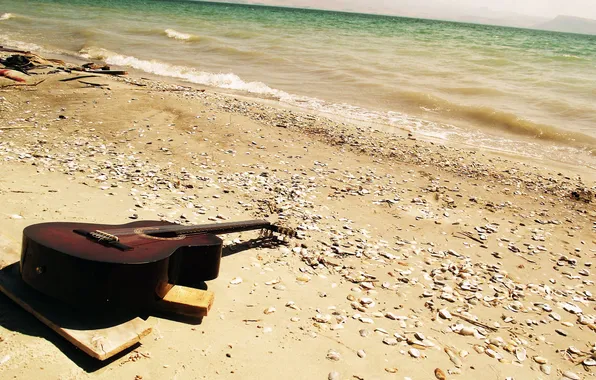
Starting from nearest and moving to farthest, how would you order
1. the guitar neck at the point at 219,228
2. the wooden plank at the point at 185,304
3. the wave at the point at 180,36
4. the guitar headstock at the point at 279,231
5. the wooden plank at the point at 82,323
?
the wooden plank at the point at 82,323
the wooden plank at the point at 185,304
the guitar neck at the point at 219,228
the guitar headstock at the point at 279,231
the wave at the point at 180,36

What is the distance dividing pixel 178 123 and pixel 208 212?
14.1 ft

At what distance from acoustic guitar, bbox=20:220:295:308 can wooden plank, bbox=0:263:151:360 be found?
0.12 m

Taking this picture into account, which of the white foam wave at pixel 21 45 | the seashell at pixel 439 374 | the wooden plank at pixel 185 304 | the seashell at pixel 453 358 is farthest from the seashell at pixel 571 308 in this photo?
the white foam wave at pixel 21 45

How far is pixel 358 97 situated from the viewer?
16.2 meters

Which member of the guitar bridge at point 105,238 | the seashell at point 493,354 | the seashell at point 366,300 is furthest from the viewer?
the seashell at point 366,300

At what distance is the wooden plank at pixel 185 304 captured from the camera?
138 inches

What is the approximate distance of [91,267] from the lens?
2.92 metres

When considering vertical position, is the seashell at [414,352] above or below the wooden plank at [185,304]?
below

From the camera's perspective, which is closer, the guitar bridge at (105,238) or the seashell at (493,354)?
the guitar bridge at (105,238)

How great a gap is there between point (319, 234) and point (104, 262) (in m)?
3.36

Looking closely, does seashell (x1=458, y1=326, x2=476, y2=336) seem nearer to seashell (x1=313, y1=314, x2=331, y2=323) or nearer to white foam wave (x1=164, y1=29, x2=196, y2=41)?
seashell (x1=313, y1=314, x2=331, y2=323)

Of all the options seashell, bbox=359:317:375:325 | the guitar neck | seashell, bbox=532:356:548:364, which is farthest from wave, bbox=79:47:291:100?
seashell, bbox=532:356:548:364

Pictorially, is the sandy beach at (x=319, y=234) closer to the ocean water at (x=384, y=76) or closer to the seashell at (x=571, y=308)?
the seashell at (x=571, y=308)

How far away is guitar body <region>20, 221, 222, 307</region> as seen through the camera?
2.95 metres
